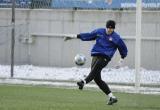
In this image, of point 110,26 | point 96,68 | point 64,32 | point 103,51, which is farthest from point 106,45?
point 64,32

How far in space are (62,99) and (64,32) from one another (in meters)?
9.66

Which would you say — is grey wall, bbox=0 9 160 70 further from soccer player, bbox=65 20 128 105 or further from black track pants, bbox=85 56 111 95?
black track pants, bbox=85 56 111 95

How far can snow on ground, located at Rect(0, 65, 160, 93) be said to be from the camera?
2173cm

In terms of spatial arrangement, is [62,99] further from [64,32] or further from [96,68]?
[64,32]

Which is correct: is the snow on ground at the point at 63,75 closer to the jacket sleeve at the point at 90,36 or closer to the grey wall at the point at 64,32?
the grey wall at the point at 64,32

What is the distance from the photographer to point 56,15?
2534cm

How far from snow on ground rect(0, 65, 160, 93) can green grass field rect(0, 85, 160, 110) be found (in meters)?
2.19

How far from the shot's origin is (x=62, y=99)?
1572 cm

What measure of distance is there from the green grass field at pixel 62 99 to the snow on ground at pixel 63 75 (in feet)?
7.17

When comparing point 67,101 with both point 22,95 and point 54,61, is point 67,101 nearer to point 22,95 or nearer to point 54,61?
point 22,95

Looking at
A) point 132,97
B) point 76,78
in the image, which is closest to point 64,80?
point 76,78

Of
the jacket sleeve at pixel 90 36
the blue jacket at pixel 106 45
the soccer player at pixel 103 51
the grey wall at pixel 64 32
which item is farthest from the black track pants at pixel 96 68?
the grey wall at pixel 64 32

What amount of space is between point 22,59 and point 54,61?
51.8 inches

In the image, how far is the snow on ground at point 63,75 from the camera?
21.7 m
